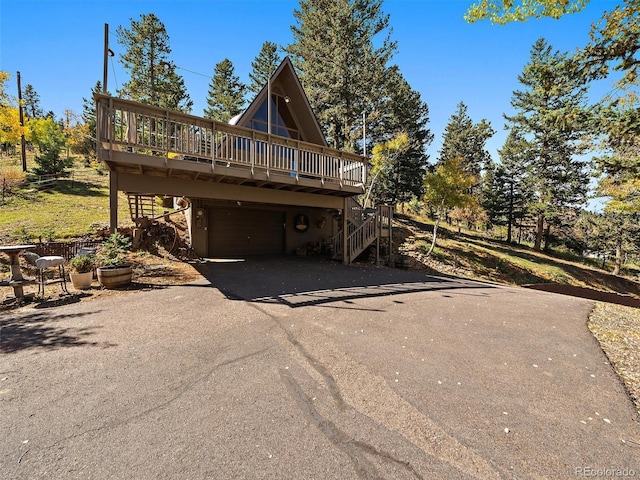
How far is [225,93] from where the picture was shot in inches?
1230

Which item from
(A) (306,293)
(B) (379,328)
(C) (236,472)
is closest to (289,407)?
(C) (236,472)

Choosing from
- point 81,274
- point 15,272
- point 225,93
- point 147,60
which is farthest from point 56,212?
point 225,93

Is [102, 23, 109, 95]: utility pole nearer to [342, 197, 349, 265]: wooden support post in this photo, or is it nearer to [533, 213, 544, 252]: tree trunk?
[342, 197, 349, 265]: wooden support post

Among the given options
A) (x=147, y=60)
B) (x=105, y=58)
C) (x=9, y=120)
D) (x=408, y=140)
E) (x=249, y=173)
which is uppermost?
(x=147, y=60)

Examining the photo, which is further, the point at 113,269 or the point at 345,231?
the point at 345,231

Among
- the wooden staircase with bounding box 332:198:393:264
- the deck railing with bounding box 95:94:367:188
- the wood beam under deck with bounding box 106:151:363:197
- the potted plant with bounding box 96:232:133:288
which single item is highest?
the deck railing with bounding box 95:94:367:188

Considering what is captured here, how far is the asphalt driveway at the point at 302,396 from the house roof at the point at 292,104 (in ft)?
32.2

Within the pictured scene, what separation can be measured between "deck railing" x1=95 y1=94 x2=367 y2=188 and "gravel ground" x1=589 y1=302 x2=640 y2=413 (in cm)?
793

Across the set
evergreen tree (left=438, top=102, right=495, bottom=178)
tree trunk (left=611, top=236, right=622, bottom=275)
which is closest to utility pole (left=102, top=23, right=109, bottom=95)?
evergreen tree (left=438, top=102, right=495, bottom=178)

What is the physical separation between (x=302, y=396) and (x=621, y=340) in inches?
220

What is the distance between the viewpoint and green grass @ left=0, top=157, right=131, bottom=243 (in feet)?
35.9

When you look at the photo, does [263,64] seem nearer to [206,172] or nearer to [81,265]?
[206,172]

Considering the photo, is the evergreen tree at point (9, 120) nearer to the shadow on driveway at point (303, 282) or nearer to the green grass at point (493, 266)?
the shadow on driveway at point (303, 282)

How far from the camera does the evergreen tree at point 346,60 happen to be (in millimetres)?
20219
